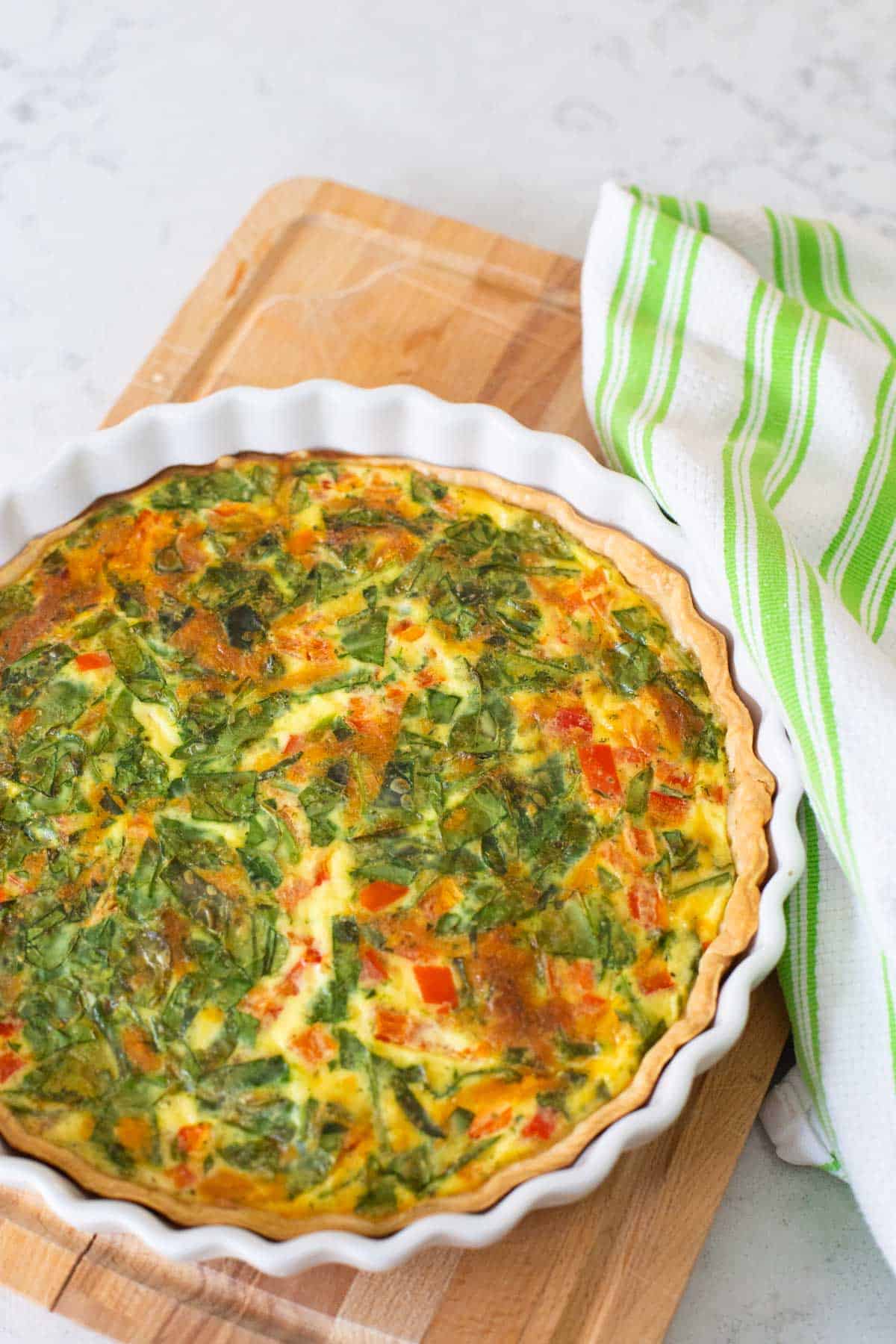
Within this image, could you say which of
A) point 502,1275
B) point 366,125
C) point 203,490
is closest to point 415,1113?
point 502,1275

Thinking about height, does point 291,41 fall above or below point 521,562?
above

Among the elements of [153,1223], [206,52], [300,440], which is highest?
[206,52]

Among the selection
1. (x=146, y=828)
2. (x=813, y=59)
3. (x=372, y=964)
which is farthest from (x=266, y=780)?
(x=813, y=59)

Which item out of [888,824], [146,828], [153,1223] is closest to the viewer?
[153,1223]

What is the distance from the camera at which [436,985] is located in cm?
291

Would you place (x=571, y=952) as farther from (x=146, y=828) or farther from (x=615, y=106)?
(x=615, y=106)

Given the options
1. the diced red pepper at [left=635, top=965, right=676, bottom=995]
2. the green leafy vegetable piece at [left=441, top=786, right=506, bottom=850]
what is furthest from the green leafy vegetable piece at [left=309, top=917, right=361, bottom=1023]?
the diced red pepper at [left=635, top=965, right=676, bottom=995]

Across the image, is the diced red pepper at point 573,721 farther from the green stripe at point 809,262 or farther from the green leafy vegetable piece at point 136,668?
the green stripe at point 809,262

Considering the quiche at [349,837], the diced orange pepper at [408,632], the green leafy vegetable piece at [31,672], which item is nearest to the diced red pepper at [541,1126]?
the quiche at [349,837]

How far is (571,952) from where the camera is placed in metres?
2.97

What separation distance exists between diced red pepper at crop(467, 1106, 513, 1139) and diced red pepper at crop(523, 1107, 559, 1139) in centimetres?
4

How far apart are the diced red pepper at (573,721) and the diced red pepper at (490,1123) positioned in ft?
2.67

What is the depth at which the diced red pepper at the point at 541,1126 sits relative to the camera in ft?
9.13

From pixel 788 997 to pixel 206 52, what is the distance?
3.69m
